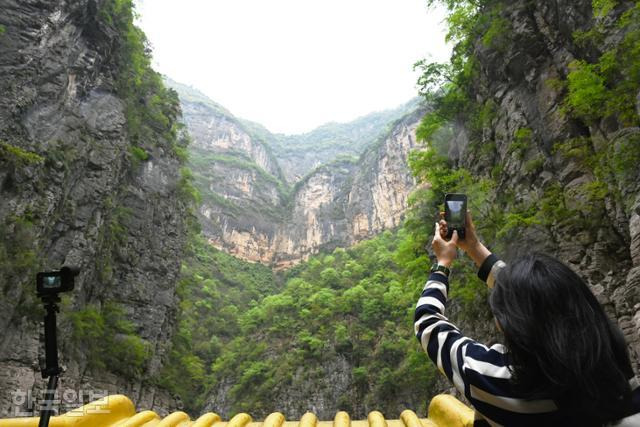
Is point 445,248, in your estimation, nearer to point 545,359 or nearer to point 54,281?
point 545,359

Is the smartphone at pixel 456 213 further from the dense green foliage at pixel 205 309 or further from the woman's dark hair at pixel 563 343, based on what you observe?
the dense green foliage at pixel 205 309

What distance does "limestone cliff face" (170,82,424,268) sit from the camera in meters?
53.7

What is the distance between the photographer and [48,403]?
199 cm

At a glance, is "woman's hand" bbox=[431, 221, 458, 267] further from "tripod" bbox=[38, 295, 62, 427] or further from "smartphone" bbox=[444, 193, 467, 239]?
"tripod" bbox=[38, 295, 62, 427]

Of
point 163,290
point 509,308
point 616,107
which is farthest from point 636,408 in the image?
point 163,290

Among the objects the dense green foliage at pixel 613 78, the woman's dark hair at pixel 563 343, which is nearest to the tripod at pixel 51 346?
the woman's dark hair at pixel 563 343

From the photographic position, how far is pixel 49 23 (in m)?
12.5

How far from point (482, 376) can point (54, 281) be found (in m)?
2.23

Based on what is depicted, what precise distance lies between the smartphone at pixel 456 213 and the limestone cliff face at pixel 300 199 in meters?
49.4

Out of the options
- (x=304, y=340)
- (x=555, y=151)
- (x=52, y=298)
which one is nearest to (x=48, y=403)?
(x=52, y=298)

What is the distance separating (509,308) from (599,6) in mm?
8546

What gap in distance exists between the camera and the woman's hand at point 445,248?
1532 mm

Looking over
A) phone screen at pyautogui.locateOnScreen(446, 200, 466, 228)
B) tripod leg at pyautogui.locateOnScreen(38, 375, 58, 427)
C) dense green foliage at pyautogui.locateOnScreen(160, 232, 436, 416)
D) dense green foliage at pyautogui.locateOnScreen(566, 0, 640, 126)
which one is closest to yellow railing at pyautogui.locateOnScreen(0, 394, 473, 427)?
tripod leg at pyautogui.locateOnScreen(38, 375, 58, 427)

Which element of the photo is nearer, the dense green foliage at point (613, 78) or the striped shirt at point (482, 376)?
the striped shirt at point (482, 376)
